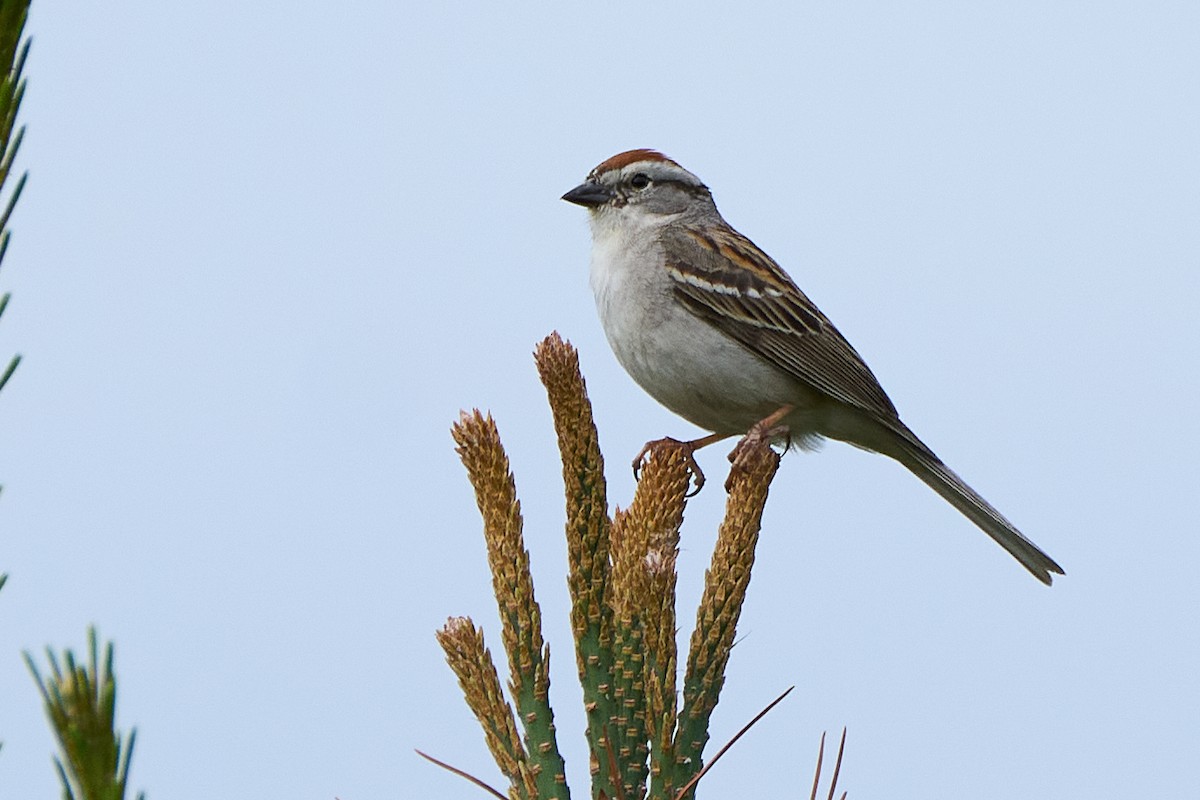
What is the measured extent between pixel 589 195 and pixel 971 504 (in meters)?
2.05

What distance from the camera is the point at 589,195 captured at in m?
5.95

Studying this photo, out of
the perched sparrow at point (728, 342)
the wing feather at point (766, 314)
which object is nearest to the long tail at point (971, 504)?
the perched sparrow at point (728, 342)

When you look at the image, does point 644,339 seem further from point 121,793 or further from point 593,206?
point 121,793

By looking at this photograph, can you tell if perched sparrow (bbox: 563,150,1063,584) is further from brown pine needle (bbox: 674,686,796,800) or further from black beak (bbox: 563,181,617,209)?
brown pine needle (bbox: 674,686,796,800)

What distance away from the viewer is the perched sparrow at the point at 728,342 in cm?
508

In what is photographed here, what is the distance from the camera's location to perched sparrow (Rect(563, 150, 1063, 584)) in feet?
16.7

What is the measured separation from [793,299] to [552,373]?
375cm

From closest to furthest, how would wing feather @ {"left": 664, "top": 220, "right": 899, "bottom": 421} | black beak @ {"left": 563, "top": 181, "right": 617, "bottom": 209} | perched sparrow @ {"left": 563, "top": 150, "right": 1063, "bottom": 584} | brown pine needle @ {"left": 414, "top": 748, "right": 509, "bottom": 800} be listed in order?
brown pine needle @ {"left": 414, "top": 748, "right": 509, "bottom": 800}
perched sparrow @ {"left": 563, "top": 150, "right": 1063, "bottom": 584}
wing feather @ {"left": 664, "top": 220, "right": 899, "bottom": 421}
black beak @ {"left": 563, "top": 181, "right": 617, "bottom": 209}

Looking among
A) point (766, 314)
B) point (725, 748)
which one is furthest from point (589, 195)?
point (725, 748)

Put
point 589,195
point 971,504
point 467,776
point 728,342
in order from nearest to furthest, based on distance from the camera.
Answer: point 467,776 → point 728,342 → point 971,504 → point 589,195

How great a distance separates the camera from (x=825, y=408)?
18.0 feet

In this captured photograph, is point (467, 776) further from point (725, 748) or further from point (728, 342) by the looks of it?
point (728, 342)

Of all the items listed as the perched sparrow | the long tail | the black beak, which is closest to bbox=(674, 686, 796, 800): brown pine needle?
the perched sparrow

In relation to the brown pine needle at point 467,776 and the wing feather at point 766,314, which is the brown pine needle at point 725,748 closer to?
the brown pine needle at point 467,776
